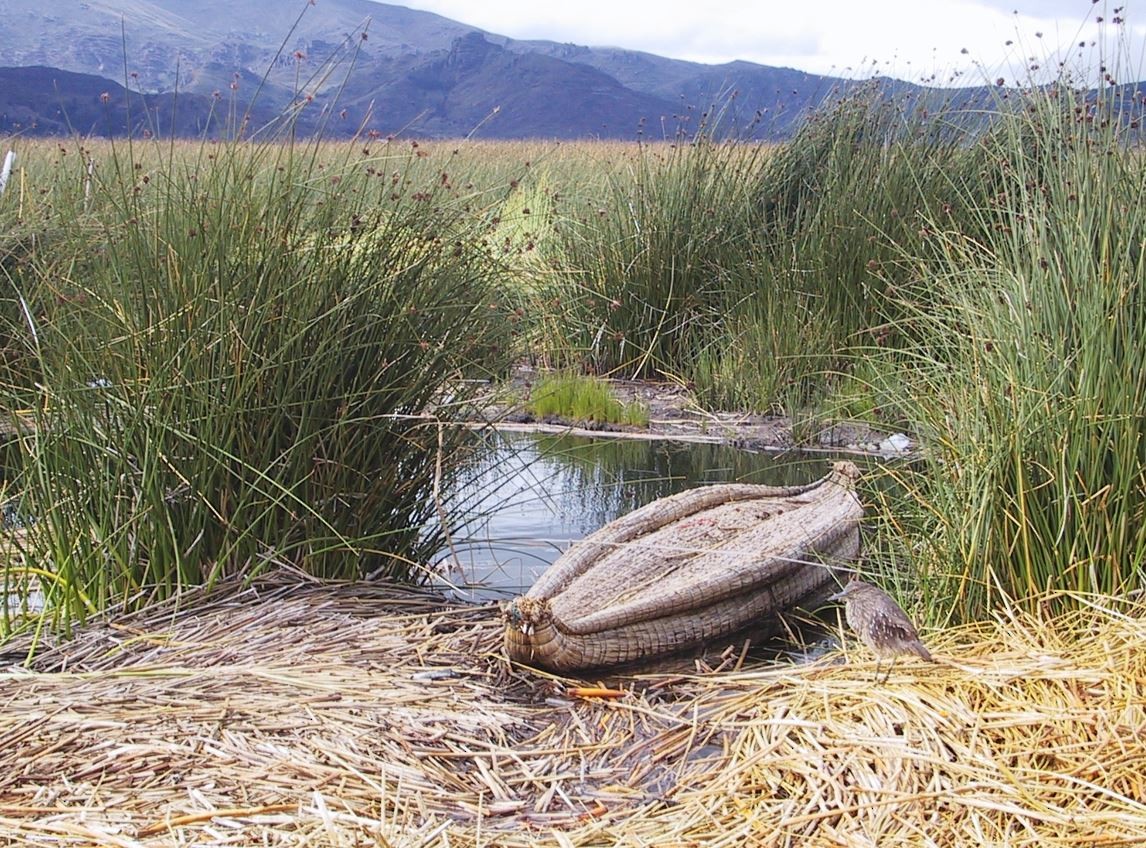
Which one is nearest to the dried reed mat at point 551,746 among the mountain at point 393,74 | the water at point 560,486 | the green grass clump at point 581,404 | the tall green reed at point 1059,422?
the tall green reed at point 1059,422

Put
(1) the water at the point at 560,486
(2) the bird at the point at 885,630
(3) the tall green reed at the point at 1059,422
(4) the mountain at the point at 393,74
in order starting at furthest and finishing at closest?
1. (4) the mountain at the point at 393,74
2. (1) the water at the point at 560,486
3. (3) the tall green reed at the point at 1059,422
4. (2) the bird at the point at 885,630

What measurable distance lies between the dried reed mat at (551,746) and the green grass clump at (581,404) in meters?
3.70

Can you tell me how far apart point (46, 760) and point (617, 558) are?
169cm

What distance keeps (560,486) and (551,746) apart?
3.03m

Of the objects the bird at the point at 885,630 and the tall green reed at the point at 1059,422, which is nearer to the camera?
the bird at the point at 885,630

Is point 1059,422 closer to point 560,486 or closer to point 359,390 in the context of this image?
point 359,390

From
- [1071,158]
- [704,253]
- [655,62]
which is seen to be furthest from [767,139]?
[655,62]

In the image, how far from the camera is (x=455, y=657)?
346cm

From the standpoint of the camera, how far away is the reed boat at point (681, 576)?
3350 mm

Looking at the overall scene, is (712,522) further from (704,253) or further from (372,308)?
(704,253)

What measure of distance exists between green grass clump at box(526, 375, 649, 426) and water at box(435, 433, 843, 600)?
0.31 meters

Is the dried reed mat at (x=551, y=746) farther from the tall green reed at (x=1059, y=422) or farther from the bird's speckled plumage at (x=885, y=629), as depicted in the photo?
the tall green reed at (x=1059, y=422)

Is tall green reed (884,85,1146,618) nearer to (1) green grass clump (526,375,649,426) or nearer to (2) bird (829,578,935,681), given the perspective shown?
(2) bird (829,578,935,681)

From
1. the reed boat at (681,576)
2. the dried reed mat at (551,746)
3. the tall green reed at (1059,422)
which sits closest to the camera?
the dried reed mat at (551,746)
